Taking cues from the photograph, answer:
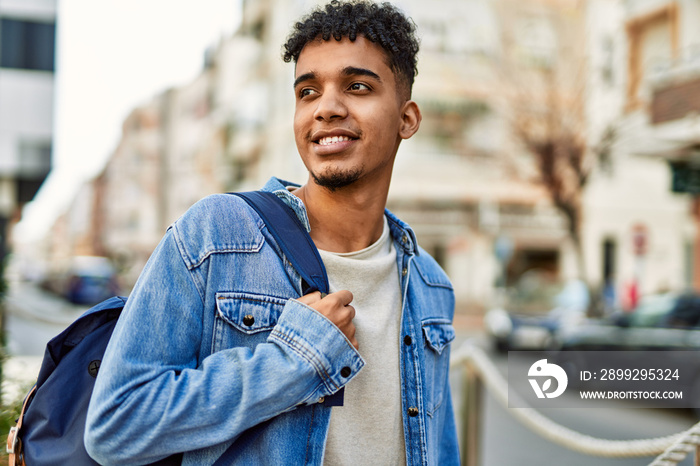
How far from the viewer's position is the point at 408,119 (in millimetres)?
1853

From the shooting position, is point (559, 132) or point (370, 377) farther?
point (559, 132)

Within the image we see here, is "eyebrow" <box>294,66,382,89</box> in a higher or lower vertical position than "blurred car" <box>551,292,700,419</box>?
higher

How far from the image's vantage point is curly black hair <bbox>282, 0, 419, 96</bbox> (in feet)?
5.32

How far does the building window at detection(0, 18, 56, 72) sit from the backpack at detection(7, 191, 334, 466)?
59.4 feet

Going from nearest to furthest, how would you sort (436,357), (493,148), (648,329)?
(436,357) < (648,329) < (493,148)

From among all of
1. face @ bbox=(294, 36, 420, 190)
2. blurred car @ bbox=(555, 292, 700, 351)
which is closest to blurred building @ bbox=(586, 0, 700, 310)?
blurred car @ bbox=(555, 292, 700, 351)

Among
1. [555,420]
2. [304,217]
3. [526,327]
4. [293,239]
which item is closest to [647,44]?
[526,327]

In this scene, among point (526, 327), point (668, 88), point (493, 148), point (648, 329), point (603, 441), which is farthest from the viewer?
point (493, 148)

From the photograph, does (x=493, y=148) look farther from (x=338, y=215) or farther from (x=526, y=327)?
(x=338, y=215)

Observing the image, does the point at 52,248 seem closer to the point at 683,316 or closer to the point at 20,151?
the point at 20,151

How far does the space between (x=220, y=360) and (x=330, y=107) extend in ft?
2.16

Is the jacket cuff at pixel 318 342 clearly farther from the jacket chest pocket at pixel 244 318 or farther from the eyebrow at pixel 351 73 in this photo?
the eyebrow at pixel 351 73

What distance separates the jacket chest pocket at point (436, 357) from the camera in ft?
5.76

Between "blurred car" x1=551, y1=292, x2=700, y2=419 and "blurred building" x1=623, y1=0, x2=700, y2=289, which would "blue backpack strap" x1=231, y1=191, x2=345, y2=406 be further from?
"blurred building" x1=623, y1=0, x2=700, y2=289
